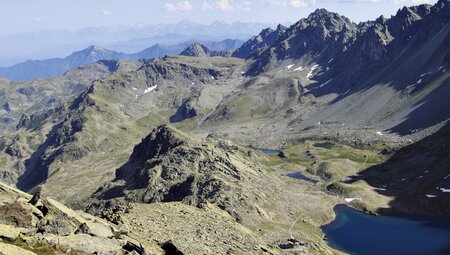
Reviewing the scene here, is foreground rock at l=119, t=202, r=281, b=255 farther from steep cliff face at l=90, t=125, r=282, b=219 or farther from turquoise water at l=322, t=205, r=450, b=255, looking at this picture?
turquoise water at l=322, t=205, r=450, b=255

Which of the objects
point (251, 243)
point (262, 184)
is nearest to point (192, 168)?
point (262, 184)

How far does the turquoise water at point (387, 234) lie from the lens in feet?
488

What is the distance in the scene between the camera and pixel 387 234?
6442 inches

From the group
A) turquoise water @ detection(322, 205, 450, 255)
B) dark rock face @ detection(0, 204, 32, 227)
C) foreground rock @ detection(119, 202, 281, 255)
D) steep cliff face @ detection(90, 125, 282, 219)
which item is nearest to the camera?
dark rock face @ detection(0, 204, 32, 227)

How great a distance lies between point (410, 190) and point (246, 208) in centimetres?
8014

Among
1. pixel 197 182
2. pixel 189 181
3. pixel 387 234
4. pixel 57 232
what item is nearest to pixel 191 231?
pixel 57 232

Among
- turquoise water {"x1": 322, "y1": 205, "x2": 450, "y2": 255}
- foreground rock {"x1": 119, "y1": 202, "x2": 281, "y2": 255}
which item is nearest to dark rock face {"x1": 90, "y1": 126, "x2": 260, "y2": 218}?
turquoise water {"x1": 322, "y1": 205, "x2": 450, "y2": 255}

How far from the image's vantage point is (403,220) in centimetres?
17462

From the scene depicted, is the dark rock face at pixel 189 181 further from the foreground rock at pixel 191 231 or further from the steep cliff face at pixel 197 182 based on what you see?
the foreground rock at pixel 191 231

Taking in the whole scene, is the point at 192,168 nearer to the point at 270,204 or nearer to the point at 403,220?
the point at 270,204

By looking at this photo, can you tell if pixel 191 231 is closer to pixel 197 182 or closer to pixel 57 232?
pixel 57 232

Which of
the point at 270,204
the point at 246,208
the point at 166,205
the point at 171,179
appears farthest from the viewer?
the point at 171,179

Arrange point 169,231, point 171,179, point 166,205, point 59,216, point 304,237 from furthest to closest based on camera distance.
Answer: point 171,179 < point 304,237 < point 166,205 < point 169,231 < point 59,216

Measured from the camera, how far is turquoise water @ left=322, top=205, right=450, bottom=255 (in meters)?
149
